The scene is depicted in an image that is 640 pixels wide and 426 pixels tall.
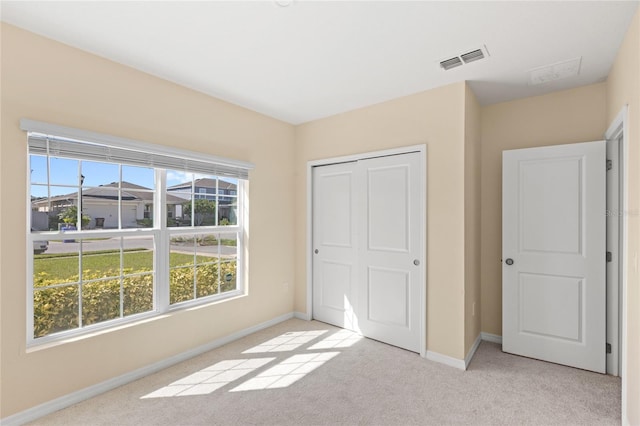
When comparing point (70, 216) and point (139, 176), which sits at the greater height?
point (139, 176)

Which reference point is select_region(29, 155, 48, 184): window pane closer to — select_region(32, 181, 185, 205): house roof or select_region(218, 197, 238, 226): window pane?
select_region(32, 181, 185, 205): house roof

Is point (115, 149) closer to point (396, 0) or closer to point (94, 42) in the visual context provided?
point (94, 42)

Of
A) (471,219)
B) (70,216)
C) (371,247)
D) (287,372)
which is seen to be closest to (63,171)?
(70,216)

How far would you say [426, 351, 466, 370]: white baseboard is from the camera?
9.00 ft

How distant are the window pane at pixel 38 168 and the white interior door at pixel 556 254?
3.94m

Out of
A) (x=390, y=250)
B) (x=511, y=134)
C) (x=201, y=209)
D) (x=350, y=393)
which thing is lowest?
(x=350, y=393)

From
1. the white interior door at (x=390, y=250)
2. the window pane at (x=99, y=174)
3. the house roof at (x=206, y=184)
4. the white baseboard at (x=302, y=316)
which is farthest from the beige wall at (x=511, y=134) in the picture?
the window pane at (x=99, y=174)

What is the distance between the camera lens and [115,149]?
245 cm

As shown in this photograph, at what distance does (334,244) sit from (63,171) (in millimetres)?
2687

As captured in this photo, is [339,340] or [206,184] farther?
[339,340]

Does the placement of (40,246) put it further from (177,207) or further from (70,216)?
(177,207)

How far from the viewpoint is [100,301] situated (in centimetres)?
248

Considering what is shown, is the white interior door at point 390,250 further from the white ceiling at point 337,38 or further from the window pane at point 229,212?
the window pane at point 229,212

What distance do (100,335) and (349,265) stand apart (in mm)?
2448
